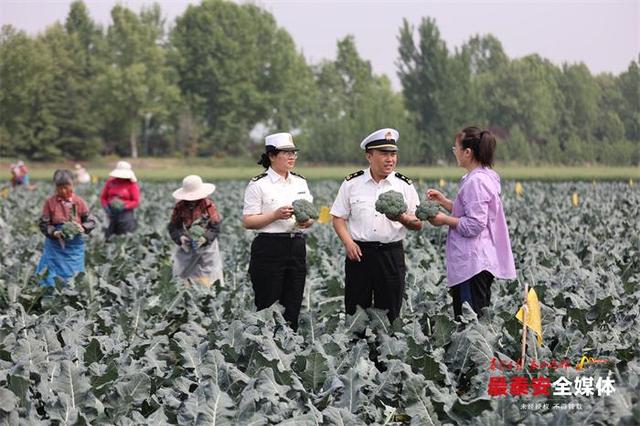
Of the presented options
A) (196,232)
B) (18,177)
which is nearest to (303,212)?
(196,232)

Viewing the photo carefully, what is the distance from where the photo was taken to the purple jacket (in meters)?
5.72

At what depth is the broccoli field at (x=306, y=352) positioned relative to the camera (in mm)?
4367

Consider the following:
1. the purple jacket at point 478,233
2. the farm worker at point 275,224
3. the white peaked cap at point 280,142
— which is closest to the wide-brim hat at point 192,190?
the farm worker at point 275,224

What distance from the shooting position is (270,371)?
4.73 meters

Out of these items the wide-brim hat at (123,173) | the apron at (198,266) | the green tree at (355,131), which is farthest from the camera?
the green tree at (355,131)

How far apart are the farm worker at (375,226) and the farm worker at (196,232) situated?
1906 mm

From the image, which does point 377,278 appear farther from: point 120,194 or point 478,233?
point 120,194

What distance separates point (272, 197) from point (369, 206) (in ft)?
2.41

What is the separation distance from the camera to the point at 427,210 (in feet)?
18.9

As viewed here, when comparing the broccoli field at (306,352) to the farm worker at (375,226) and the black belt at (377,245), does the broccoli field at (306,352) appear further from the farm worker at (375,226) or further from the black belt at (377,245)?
the black belt at (377,245)

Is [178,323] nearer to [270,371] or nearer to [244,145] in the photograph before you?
[270,371]

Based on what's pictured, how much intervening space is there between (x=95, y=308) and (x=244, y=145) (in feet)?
234

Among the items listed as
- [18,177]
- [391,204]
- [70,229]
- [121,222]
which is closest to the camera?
[391,204]

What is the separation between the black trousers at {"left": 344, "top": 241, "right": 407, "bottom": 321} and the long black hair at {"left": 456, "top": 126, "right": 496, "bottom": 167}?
0.85 metres
